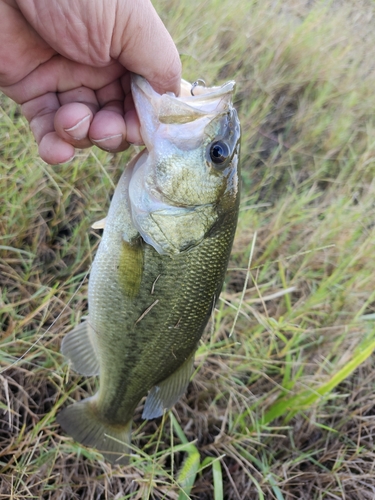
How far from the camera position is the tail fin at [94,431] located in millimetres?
1762

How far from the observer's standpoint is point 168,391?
1.74 m

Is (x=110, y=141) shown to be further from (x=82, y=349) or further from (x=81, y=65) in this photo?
(x=82, y=349)

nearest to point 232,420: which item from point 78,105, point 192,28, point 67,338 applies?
point 67,338

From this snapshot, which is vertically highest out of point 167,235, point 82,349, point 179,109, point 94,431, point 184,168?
point 179,109

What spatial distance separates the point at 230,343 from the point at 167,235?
3.74 feet

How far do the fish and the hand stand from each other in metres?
0.15

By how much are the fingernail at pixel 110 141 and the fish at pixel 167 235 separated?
0.15 meters

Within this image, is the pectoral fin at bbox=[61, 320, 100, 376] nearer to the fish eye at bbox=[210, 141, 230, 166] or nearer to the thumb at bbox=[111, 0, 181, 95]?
the fish eye at bbox=[210, 141, 230, 166]

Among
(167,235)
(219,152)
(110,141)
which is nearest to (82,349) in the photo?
(167,235)

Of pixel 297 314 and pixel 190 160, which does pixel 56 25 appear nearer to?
pixel 190 160

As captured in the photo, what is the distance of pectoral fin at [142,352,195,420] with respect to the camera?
1.72 metres

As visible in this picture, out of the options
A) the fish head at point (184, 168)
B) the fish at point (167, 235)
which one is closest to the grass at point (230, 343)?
the fish at point (167, 235)

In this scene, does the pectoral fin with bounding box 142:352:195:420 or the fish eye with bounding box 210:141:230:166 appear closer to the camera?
the fish eye with bounding box 210:141:230:166

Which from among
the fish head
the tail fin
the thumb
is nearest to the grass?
the tail fin
